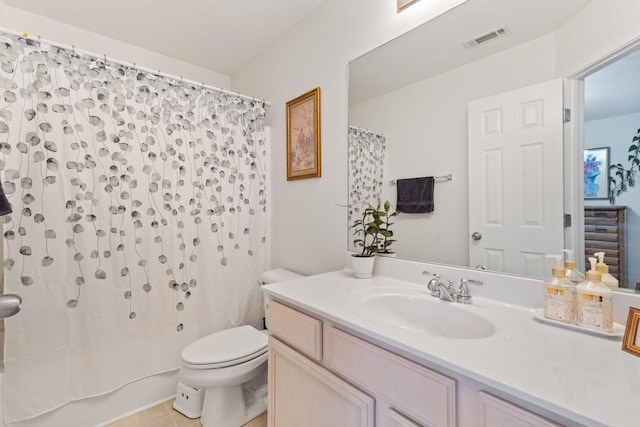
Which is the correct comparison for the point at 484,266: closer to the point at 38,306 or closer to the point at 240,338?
the point at 240,338

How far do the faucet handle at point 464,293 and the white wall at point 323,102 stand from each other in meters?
0.70

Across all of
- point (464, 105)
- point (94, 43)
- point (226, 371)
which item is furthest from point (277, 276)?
point (94, 43)

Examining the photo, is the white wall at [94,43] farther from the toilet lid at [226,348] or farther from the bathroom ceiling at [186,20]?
the toilet lid at [226,348]

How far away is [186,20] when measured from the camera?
6.29 feet

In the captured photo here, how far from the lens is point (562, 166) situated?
3.03 ft

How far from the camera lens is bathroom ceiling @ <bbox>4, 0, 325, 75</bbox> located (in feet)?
5.80

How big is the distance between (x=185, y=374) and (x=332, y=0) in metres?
2.20

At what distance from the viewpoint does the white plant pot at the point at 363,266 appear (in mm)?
1391

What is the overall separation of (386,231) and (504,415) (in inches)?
35.2

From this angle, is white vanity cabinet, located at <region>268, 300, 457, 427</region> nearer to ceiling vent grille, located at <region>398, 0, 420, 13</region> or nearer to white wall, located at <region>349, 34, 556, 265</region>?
white wall, located at <region>349, 34, 556, 265</region>

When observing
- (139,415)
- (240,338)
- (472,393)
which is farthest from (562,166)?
(139,415)

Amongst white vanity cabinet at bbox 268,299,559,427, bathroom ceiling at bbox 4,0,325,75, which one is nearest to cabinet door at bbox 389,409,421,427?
white vanity cabinet at bbox 268,299,559,427

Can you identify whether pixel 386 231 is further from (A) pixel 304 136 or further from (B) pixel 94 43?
(B) pixel 94 43

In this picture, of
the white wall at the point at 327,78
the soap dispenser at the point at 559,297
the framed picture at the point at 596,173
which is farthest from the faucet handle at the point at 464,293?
the white wall at the point at 327,78
